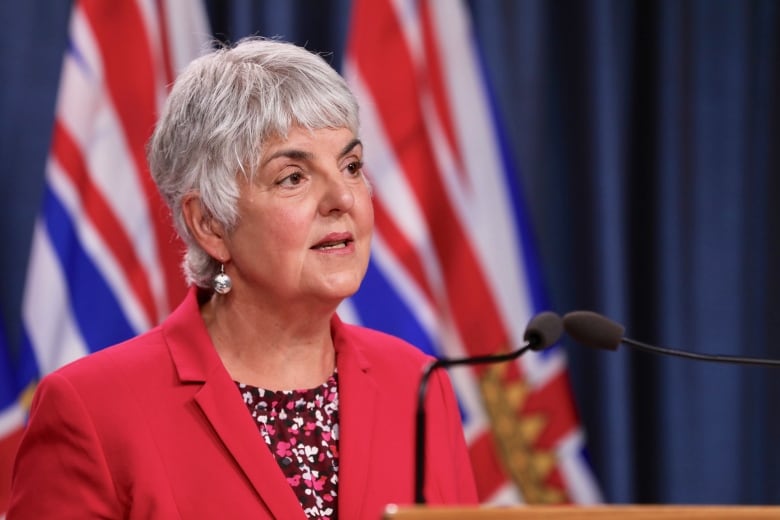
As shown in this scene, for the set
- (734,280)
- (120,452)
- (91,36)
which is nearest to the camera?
(120,452)

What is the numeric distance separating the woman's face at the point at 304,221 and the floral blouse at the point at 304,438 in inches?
7.4

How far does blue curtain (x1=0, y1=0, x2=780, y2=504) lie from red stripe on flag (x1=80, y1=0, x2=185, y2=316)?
1013 millimetres

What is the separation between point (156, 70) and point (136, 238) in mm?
465

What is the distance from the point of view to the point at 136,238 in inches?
123

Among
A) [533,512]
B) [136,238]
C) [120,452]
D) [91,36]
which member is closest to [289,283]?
[120,452]

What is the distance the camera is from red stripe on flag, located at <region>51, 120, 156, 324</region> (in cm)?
307

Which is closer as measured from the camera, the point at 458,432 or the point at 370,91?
the point at 458,432

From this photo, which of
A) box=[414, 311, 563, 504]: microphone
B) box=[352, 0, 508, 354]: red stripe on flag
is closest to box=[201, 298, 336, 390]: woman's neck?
box=[414, 311, 563, 504]: microphone

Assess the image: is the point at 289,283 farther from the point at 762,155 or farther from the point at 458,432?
the point at 762,155

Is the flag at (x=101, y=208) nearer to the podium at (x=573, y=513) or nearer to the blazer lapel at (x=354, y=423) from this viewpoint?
the blazer lapel at (x=354, y=423)

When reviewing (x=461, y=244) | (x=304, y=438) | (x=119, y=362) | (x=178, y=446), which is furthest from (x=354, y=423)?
(x=461, y=244)

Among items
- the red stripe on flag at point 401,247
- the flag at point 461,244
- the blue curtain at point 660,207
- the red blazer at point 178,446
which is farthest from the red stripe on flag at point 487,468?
the red blazer at point 178,446

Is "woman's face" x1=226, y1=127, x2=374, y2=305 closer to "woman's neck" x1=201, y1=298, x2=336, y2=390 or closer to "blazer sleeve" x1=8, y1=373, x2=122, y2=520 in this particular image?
"woman's neck" x1=201, y1=298, x2=336, y2=390

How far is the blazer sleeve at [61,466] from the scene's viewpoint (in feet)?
6.11
